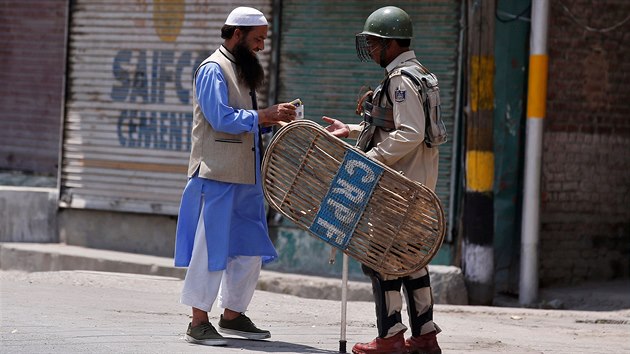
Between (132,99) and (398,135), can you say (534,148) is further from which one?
(398,135)

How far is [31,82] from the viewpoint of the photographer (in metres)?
13.2

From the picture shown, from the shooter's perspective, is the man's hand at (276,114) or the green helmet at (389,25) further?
the man's hand at (276,114)

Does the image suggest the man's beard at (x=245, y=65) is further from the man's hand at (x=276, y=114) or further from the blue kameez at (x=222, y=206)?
the man's hand at (x=276, y=114)

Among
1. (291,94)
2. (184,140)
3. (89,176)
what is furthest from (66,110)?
(291,94)

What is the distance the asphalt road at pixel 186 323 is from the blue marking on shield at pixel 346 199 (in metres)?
0.77

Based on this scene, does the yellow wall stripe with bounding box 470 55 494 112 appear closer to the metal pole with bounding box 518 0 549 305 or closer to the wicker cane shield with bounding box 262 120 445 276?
the metal pole with bounding box 518 0 549 305

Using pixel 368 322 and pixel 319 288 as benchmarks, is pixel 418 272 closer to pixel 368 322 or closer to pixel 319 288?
pixel 368 322

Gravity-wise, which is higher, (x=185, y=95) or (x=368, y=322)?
(x=185, y=95)

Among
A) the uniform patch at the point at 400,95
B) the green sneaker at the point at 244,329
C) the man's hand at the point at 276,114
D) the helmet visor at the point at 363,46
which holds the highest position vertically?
the helmet visor at the point at 363,46

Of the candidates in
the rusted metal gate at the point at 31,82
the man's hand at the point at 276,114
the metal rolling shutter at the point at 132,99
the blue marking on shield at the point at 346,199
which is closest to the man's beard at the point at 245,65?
the man's hand at the point at 276,114

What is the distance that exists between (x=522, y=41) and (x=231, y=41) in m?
4.30

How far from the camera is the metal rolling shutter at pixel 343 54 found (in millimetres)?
10141

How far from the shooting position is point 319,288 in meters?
9.98

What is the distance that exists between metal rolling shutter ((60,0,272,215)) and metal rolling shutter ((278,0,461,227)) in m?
0.78
